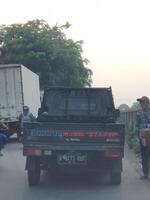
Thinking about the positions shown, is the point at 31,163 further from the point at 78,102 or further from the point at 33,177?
the point at 78,102

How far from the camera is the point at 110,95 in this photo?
15.7 metres

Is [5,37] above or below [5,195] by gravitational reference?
above

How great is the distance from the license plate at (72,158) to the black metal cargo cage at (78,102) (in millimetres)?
2463

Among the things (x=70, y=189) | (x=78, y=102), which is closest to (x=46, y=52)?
(x=78, y=102)

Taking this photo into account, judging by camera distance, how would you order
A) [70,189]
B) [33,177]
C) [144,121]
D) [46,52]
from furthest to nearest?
[46,52], [144,121], [33,177], [70,189]

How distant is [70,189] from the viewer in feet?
41.7

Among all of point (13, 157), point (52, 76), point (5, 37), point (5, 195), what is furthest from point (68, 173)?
point (5, 37)

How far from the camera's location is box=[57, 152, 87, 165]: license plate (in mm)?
12867

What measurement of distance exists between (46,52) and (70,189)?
34422 mm

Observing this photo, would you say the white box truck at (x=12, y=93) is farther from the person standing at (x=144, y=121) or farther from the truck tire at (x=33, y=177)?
the truck tire at (x=33, y=177)

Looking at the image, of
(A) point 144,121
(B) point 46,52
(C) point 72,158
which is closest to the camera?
(C) point 72,158

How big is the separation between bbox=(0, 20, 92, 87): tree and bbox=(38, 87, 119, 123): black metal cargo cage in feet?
98.3

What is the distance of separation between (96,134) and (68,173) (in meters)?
2.41

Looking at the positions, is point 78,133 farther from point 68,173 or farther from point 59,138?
point 68,173
